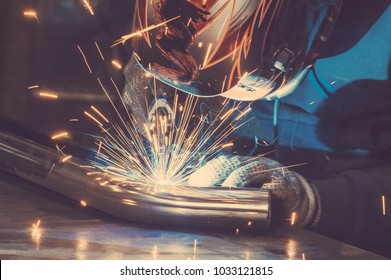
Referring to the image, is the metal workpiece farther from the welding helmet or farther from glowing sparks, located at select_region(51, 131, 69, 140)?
glowing sparks, located at select_region(51, 131, 69, 140)

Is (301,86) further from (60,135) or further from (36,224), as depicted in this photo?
(36,224)

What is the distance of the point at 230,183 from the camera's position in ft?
3.82

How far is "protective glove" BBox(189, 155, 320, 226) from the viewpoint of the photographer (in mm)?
1146

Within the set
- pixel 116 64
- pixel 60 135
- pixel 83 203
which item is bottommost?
pixel 83 203

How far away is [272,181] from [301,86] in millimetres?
409

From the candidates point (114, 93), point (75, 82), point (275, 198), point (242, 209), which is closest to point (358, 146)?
point (275, 198)

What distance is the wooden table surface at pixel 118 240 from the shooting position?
813 mm

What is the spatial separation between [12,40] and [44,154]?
684 mm

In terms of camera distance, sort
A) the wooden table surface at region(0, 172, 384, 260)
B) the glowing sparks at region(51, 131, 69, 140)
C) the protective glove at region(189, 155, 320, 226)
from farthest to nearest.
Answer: the glowing sparks at region(51, 131, 69, 140) → the protective glove at region(189, 155, 320, 226) → the wooden table surface at region(0, 172, 384, 260)

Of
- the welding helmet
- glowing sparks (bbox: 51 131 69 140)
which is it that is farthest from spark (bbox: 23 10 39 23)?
the welding helmet

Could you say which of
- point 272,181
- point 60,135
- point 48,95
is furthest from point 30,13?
point 272,181

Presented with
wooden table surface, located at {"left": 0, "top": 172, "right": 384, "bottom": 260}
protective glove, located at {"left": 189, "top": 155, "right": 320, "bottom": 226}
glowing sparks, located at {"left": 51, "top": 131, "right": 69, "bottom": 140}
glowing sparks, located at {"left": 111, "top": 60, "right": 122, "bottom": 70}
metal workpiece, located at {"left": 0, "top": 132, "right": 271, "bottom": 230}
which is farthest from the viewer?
glowing sparks, located at {"left": 111, "top": 60, "right": 122, "bottom": 70}

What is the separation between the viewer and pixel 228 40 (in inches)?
46.0
